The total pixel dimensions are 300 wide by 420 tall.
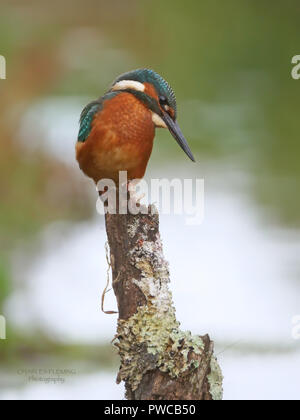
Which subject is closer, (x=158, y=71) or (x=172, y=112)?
(x=172, y=112)

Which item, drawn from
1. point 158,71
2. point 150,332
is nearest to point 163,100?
point 150,332

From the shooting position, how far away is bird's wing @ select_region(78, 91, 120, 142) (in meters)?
1.54

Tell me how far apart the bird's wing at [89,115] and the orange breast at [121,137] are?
0.04ft

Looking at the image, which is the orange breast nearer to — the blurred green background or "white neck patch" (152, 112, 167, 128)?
"white neck patch" (152, 112, 167, 128)

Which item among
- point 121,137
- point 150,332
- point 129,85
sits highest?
point 129,85

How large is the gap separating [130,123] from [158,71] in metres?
1.88

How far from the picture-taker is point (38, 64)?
9.67 feet

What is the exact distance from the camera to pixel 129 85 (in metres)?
1.52

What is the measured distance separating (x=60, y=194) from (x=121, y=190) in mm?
1086

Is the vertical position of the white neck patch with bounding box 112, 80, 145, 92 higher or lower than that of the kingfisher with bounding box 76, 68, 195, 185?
higher

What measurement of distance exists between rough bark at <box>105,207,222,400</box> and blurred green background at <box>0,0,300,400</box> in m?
0.91

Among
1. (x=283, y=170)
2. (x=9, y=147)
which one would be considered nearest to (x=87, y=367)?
(x=9, y=147)

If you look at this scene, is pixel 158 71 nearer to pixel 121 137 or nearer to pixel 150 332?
pixel 121 137

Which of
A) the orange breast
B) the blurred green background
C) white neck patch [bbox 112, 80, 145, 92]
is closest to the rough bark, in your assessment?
the orange breast
